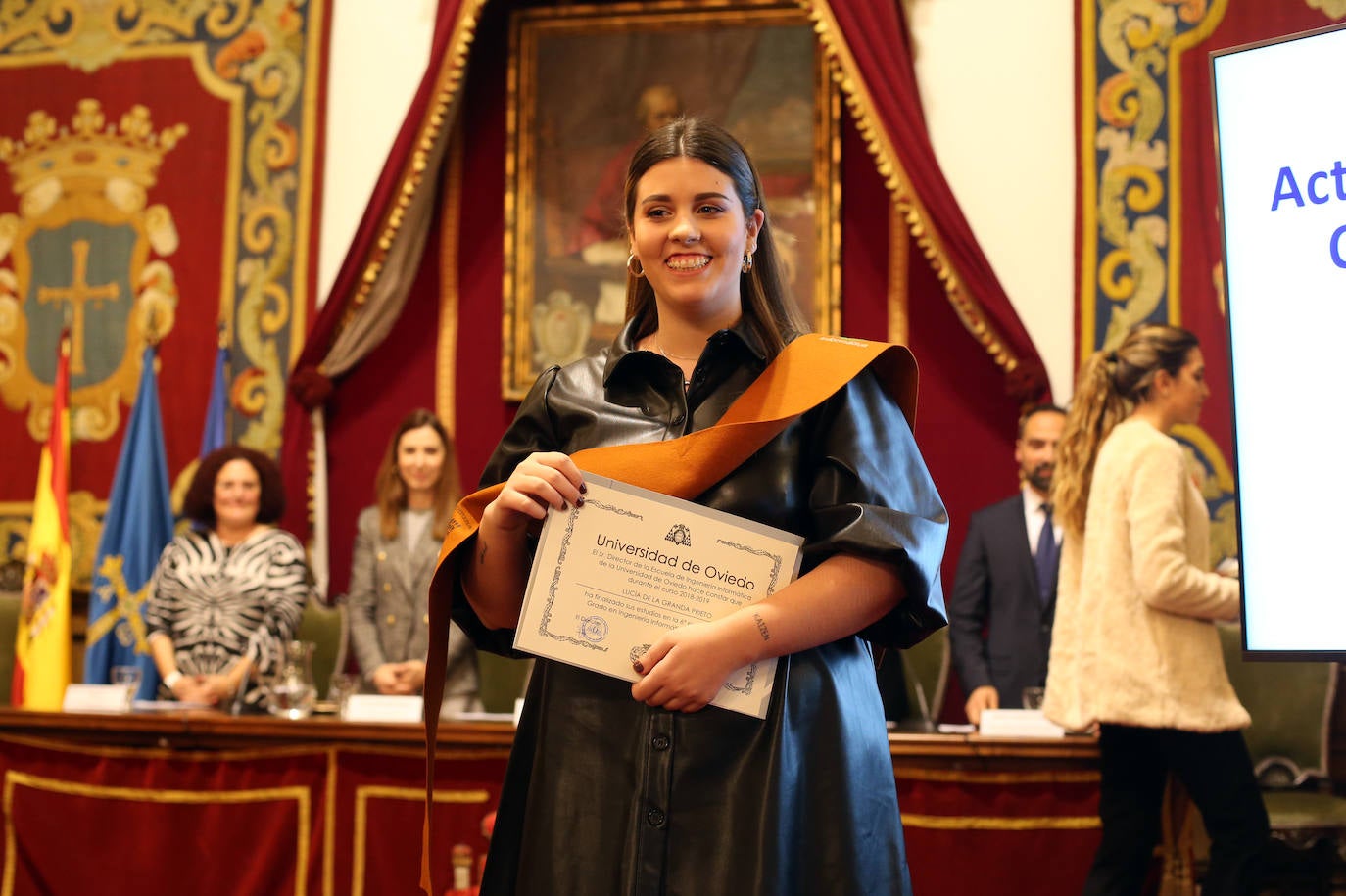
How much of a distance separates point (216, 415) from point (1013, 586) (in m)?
3.44

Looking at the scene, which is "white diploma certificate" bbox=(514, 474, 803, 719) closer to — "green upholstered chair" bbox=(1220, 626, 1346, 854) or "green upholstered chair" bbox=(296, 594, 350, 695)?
"green upholstered chair" bbox=(1220, 626, 1346, 854)

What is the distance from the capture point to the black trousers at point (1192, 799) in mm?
3215

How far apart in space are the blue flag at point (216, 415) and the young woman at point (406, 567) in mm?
1065

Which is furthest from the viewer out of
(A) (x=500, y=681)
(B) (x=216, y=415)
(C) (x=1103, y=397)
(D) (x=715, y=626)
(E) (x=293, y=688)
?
(B) (x=216, y=415)

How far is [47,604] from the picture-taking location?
5320 mm

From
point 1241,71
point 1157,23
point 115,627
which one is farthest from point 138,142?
point 1241,71

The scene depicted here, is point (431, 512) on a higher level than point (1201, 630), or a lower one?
higher

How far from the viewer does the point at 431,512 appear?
5.11m

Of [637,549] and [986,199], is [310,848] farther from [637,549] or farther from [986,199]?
[986,199]

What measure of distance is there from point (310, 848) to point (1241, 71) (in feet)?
9.90

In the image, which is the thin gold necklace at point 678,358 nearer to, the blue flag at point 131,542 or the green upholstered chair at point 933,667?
the green upholstered chair at point 933,667

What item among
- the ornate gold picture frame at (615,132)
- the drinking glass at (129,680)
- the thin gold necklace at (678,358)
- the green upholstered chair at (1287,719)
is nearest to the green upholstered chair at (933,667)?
the green upholstered chair at (1287,719)

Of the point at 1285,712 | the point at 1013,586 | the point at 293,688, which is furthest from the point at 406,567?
the point at 1285,712

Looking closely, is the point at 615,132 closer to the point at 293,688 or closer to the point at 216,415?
the point at 216,415
